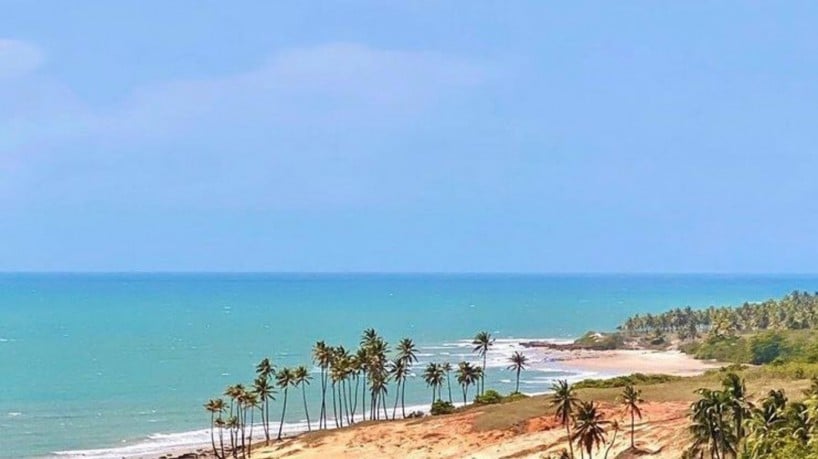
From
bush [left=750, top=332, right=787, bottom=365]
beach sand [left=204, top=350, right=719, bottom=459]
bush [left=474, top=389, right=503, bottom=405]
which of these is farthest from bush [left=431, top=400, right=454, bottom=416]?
bush [left=750, top=332, right=787, bottom=365]

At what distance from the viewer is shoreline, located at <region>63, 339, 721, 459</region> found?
95250mm

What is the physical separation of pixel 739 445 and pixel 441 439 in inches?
1321

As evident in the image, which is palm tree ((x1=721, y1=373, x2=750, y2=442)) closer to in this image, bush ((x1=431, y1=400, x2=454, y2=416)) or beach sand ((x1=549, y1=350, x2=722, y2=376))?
bush ((x1=431, y1=400, x2=454, y2=416))

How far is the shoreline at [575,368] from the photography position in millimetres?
95250

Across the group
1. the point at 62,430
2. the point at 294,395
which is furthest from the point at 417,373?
the point at 62,430

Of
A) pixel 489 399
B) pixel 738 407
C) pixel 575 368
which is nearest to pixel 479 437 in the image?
pixel 489 399

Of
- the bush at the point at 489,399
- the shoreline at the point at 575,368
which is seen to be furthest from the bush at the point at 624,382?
the shoreline at the point at 575,368

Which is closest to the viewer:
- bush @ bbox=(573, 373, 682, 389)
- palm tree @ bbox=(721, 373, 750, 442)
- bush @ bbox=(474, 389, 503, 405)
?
palm tree @ bbox=(721, 373, 750, 442)

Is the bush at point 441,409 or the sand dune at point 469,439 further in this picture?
the bush at point 441,409

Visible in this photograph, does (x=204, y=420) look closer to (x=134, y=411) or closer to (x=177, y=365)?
(x=134, y=411)

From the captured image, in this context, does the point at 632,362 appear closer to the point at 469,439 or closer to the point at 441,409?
the point at 441,409

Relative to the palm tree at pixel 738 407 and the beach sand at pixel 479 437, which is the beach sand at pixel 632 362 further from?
the palm tree at pixel 738 407

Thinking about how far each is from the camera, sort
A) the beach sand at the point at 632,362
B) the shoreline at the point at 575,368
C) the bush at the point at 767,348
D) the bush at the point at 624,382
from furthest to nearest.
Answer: the beach sand at the point at 632,362 → the bush at the point at 767,348 → the bush at the point at 624,382 → the shoreline at the point at 575,368

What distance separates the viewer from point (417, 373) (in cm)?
16062
